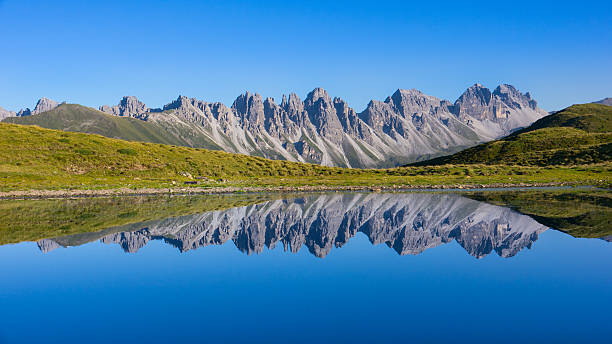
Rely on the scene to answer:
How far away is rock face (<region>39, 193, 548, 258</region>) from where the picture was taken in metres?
21.9

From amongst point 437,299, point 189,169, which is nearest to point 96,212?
point 437,299

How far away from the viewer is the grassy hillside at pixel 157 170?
78.2 m

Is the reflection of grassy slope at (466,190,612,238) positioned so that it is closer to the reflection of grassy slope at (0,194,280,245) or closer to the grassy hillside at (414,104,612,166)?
the reflection of grassy slope at (0,194,280,245)

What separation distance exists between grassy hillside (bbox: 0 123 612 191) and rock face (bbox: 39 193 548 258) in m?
45.3

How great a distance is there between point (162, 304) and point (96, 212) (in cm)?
3062

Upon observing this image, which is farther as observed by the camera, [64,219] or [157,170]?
[157,170]

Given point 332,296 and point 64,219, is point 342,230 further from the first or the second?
point 64,219

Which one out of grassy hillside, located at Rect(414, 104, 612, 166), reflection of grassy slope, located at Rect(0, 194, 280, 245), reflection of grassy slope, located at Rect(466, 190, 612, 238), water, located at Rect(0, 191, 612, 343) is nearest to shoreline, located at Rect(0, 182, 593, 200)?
reflection of grassy slope, located at Rect(0, 194, 280, 245)

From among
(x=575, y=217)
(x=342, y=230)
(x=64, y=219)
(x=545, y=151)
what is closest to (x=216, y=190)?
(x=64, y=219)

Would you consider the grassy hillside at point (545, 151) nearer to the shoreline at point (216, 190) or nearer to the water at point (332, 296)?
the shoreline at point (216, 190)

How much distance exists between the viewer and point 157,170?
299 feet

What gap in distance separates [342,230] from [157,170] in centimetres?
7358

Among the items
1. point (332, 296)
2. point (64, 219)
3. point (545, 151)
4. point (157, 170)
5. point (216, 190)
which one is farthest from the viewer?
point (545, 151)

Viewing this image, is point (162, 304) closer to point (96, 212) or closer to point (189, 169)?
point (96, 212)
